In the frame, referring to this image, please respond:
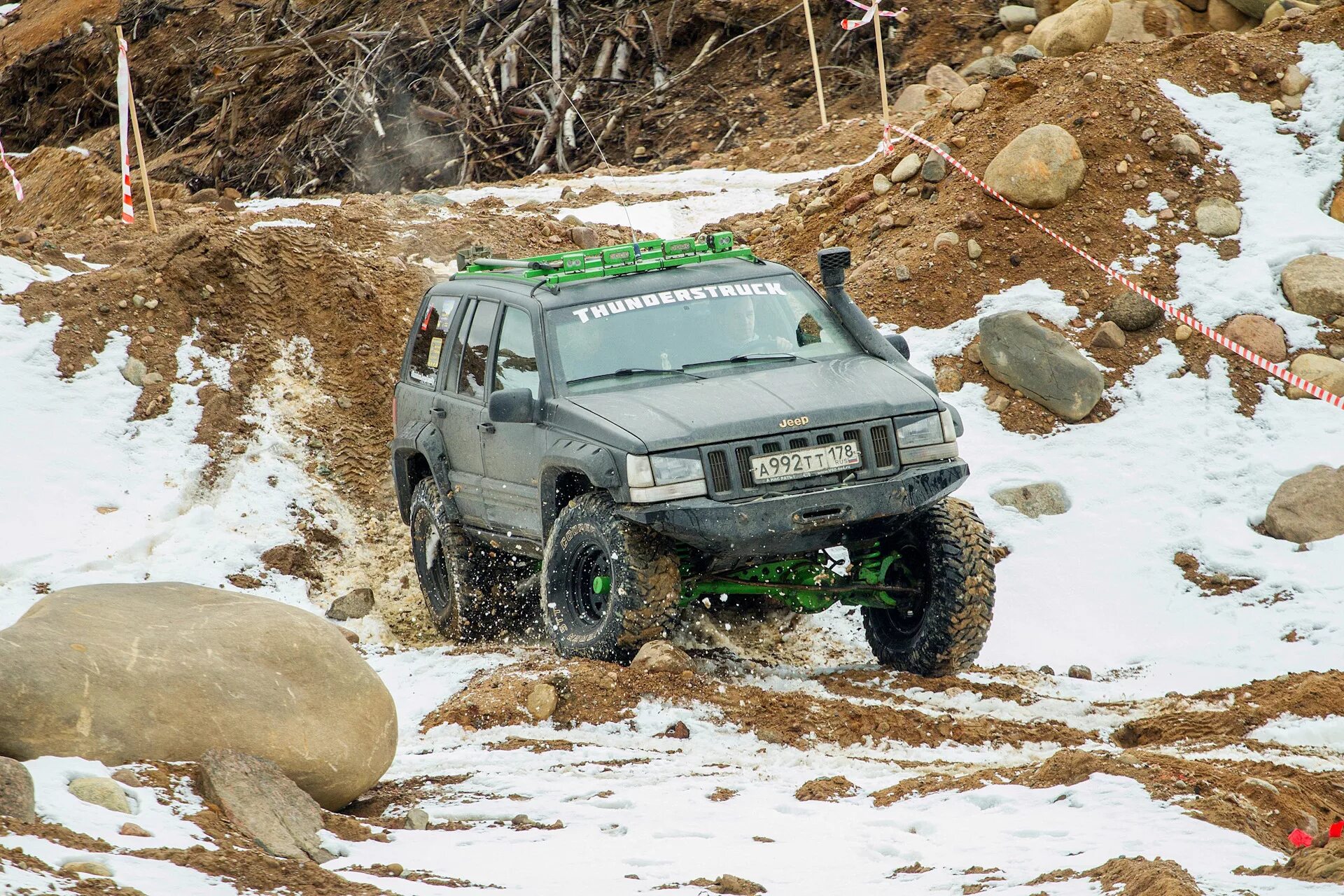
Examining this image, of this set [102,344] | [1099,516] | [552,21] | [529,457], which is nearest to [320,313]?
[102,344]

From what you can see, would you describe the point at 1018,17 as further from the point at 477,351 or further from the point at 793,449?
the point at 793,449

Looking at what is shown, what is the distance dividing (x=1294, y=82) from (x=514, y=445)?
8908 mm

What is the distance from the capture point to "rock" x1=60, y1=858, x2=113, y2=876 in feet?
13.3

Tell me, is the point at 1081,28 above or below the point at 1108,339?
above

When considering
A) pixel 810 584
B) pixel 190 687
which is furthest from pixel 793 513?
pixel 190 687

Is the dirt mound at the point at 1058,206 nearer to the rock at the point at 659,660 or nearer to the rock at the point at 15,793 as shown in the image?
the rock at the point at 659,660

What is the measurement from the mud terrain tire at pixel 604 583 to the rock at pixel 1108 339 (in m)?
5.08

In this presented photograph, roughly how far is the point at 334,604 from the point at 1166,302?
649 cm

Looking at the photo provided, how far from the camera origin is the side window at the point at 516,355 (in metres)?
8.12

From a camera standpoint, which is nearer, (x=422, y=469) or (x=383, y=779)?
(x=383, y=779)

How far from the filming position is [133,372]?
38.6 feet

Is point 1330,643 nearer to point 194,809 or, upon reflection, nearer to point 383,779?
point 383,779

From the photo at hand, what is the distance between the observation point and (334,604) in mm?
9859

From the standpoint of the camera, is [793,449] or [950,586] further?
[950,586]
